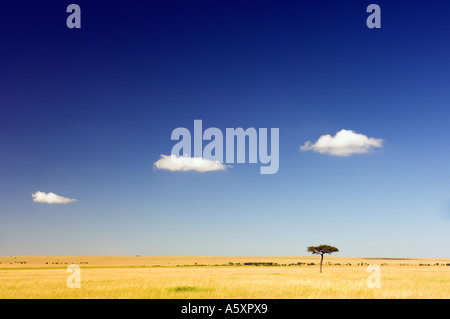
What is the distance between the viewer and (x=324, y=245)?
7256 centimetres
